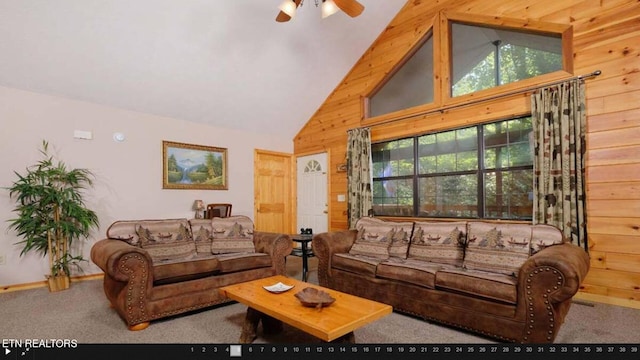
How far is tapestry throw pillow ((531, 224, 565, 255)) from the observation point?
2.65 meters

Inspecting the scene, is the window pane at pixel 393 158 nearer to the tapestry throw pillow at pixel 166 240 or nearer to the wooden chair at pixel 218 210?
the wooden chair at pixel 218 210

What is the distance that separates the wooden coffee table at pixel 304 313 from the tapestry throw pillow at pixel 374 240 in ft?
3.84

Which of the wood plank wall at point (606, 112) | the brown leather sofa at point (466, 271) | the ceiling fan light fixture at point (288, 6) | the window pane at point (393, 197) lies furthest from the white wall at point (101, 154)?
the wood plank wall at point (606, 112)

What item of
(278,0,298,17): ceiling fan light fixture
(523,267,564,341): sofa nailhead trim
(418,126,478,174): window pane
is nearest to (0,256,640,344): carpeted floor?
(523,267,564,341): sofa nailhead trim

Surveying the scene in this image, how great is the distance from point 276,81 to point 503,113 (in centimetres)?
326

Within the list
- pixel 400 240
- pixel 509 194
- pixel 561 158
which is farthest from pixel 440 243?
pixel 561 158

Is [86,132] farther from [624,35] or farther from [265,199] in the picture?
[624,35]

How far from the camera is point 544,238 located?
8.79ft

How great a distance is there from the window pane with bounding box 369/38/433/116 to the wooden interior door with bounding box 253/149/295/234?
7.00 feet

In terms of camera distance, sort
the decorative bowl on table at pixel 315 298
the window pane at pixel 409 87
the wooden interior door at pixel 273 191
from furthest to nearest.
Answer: the wooden interior door at pixel 273 191 → the window pane at pixel 409 87 → the decorative bowl on table at pixel 315 298

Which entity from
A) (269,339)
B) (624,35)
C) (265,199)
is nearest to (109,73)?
(265,199)

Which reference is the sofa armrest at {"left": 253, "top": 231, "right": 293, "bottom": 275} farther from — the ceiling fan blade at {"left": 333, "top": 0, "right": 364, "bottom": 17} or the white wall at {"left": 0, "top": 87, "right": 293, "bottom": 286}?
the ceiling fan blade at {"left": 333, "top": 0, "right": 364, "bottom": 17}

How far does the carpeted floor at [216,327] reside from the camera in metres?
2.34

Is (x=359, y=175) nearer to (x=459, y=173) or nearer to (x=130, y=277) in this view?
(x=459, y=173)
